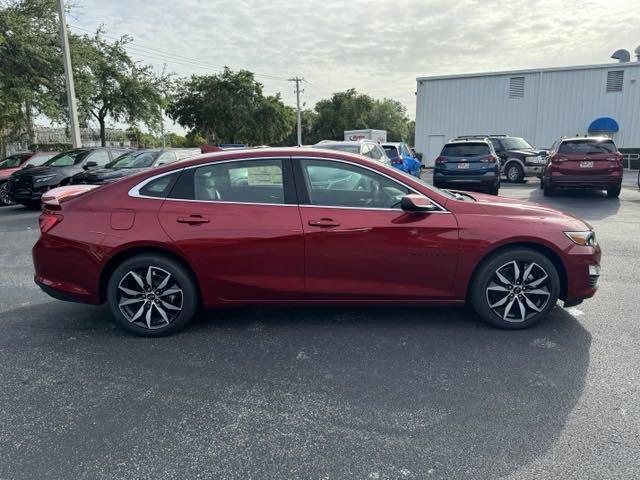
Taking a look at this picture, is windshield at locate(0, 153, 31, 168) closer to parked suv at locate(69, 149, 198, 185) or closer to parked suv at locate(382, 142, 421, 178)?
parked suv at locate(69, 149, 198, 185)

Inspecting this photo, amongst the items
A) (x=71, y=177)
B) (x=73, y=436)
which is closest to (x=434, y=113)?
(x=71, y=177)

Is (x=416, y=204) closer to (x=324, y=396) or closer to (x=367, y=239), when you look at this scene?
(x=367, y=239)

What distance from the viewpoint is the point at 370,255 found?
3.83 meters

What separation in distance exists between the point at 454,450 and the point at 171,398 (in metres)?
1.78

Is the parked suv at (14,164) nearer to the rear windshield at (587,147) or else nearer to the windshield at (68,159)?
the windshield at (68,159)

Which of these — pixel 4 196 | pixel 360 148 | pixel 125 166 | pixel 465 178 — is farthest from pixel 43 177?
pixel 465 178

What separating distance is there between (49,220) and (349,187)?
2.60 metres

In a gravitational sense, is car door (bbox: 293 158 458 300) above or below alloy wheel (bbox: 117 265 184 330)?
above

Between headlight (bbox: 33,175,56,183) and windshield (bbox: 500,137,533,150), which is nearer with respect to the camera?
headlight (bbox: 33,175,56,183)

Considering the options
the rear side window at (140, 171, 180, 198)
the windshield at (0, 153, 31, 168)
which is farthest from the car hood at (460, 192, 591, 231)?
the windshield at (0, 153, 31, 168)

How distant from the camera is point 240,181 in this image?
157 inches

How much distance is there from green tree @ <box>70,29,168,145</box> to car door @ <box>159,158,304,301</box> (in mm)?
19903

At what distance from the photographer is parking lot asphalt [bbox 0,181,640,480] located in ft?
7.89

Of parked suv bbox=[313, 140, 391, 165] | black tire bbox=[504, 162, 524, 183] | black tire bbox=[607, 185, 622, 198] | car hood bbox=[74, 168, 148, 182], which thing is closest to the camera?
parked suv bbox=[313, 140, 391, 165]
